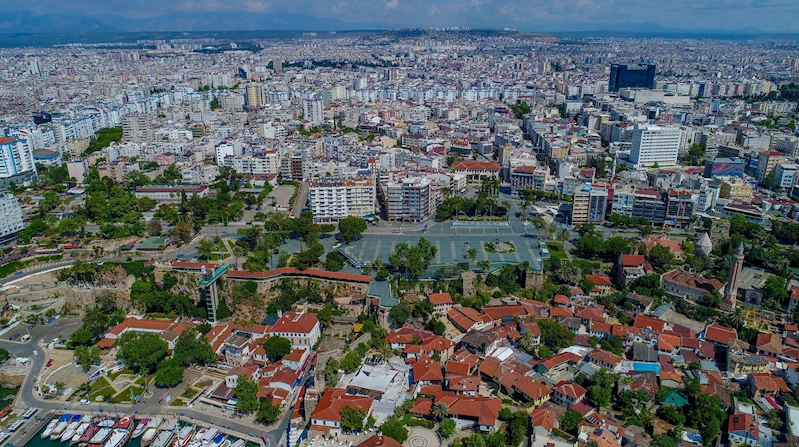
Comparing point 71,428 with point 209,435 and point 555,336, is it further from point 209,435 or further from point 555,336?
point 555,336

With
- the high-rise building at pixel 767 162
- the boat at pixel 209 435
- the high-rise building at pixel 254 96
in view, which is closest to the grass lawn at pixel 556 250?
the boat at pixel 209 435

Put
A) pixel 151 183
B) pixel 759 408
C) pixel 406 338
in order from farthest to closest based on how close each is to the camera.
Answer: pixel 151 183 < pixel 406 338 < pixel 759 408

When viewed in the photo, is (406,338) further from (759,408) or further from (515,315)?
(759,408)

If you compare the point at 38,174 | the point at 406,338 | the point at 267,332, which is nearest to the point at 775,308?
the point at 406,338

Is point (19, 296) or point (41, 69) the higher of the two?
point (41, 69)

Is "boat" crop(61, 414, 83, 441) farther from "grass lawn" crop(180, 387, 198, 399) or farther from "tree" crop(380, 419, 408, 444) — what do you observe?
"tree" crop(380, 419, 408, 444)

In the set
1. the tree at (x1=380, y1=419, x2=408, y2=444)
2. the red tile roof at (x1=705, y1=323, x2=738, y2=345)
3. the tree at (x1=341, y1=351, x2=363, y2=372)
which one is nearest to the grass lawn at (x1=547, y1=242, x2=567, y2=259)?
the red tile roof at (x1=705, y1=323, x2=738, y2=345)

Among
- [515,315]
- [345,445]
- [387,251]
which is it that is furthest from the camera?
[387,251]

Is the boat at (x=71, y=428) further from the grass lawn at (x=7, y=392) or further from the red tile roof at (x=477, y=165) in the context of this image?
the red tile roof at (x=477, y=165)
